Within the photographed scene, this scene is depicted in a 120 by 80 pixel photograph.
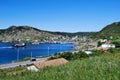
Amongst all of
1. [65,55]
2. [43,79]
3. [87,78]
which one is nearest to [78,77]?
[87,78]

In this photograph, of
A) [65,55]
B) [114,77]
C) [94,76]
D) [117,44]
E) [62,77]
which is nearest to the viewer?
→ [114,77]

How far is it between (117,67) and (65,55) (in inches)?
2480

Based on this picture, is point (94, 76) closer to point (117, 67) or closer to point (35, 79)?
point (117, 67)

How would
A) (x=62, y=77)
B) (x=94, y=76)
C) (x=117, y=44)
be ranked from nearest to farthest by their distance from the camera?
(x=94, y=76) < (x=62, y=77) < (x=117, y=44)

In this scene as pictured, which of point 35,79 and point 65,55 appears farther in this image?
Result: point 65,55

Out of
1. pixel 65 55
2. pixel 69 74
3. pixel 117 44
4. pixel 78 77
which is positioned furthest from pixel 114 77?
pixel 117 44

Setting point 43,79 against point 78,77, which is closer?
point 78,77

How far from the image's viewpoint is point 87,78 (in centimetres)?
787

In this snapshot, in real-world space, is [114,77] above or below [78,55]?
above

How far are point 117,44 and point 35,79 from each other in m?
116

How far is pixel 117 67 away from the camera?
30.3 ft

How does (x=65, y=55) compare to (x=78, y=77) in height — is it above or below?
below

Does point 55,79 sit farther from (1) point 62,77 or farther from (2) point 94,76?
(2) point 94,76

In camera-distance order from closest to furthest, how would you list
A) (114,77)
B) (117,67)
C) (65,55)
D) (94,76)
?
1. (114,77)
2. (94,76)
3. (117,67)
4. (65,55)
